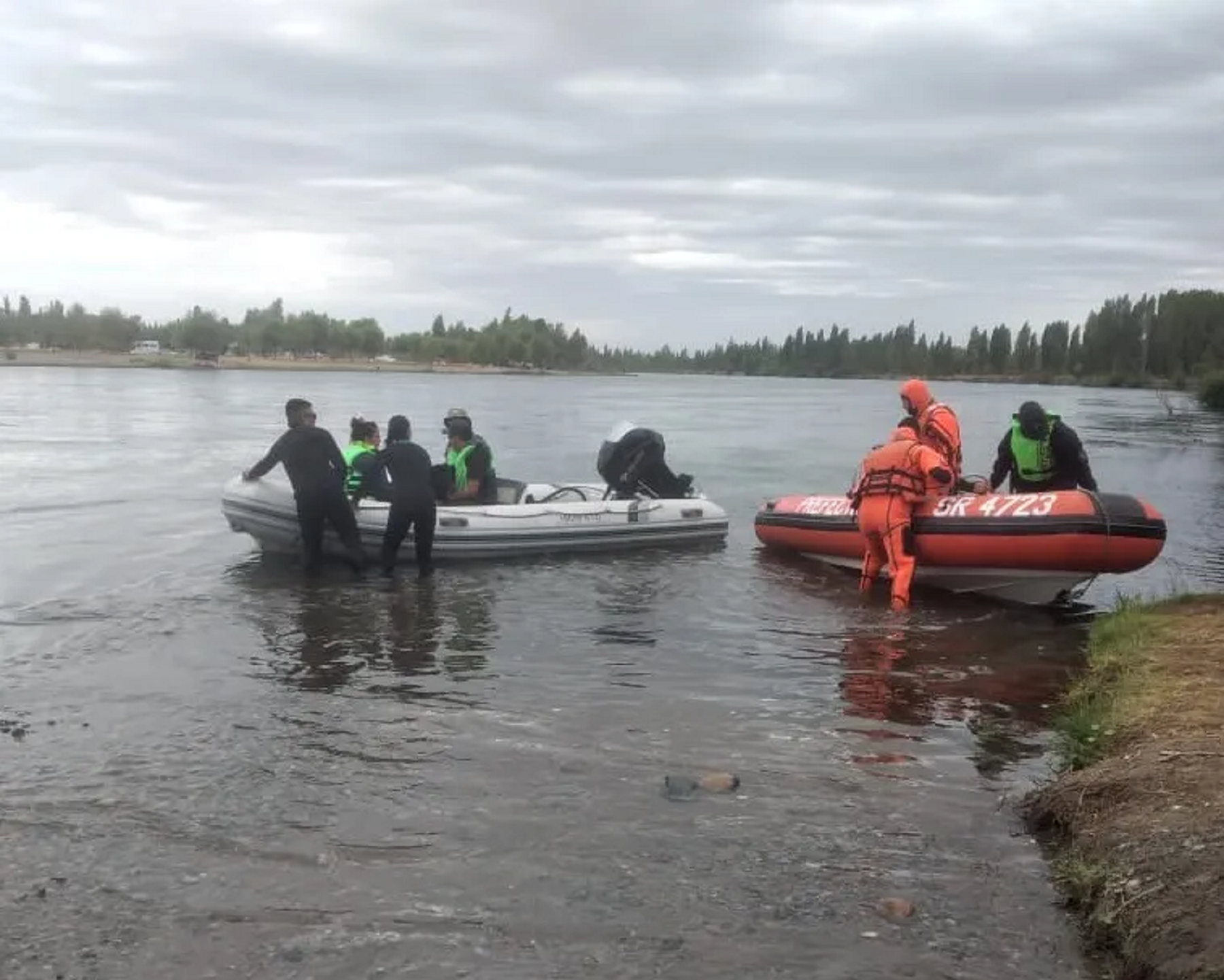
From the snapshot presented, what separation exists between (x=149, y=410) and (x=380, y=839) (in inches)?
1723

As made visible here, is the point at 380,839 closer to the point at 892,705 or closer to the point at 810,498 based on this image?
the point at 892,705

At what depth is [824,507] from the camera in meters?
12.3

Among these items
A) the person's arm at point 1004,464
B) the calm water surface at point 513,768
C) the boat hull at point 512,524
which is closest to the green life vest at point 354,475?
the boat hull at point 512,524

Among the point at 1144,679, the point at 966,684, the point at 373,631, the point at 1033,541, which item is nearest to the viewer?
the point at 1144,679

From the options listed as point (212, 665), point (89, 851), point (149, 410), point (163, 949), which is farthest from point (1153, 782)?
point (149, 410)

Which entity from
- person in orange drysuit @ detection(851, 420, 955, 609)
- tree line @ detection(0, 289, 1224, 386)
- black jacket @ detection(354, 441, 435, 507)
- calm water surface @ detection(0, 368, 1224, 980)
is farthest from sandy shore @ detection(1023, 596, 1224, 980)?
tree line @ detection(0, 289, 1224, 386)

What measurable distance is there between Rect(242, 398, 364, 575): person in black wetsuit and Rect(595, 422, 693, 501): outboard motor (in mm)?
3643

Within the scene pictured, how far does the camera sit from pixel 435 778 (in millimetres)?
5500

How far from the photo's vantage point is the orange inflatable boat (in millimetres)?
9211

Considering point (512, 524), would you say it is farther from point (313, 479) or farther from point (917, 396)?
point (917, 396)

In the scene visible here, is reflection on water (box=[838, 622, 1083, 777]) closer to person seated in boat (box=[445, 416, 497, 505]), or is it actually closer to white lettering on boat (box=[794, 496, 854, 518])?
white lettering on boat (box=[794, 496, 854, 518])

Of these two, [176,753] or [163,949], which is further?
[176,753]

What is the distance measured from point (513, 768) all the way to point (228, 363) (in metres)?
132

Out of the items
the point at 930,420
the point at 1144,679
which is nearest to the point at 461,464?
the point at 930,420
